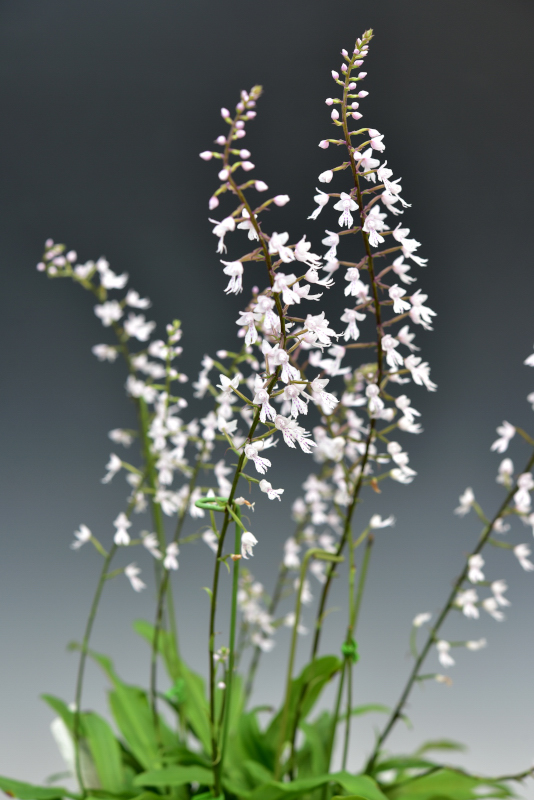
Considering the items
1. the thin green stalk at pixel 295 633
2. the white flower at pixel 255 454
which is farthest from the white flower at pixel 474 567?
the white flower at pixel 255 454

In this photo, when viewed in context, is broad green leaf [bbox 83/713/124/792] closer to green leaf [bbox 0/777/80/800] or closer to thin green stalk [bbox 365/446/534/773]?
green leaf [bbox 0/777/80/800]

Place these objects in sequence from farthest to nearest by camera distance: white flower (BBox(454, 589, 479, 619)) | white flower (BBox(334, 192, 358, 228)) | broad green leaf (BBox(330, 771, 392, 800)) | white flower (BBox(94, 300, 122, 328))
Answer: white flower (BBox(94, 300, 122, 328)) < white flower (BBox(454, 589, 479, 619)) < broad green leaf (BBox(330, 771, 392, 800)) < white flower (BBox(334, 192, 358, 228))

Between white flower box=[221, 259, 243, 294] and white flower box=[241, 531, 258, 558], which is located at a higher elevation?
white flower box=[221, 259, 243, 294]

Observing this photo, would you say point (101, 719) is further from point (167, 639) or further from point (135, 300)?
point (135, 300)

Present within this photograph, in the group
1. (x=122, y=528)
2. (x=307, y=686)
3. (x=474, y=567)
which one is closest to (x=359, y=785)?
(x=307, y=686)

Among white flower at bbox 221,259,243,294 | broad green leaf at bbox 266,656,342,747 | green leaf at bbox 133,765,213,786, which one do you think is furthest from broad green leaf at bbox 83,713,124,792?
white flower at bbox 221,259,243,294
